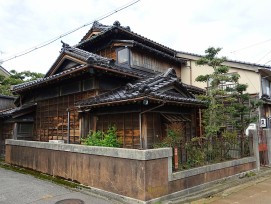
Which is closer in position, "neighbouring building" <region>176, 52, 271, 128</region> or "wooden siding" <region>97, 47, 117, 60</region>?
"wooden siding" <region>97, 47, 117, 60</region>

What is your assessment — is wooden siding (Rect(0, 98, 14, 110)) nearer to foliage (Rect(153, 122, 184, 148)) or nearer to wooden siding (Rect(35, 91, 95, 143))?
wooden siding (Rect(35, 91, 95, 143))

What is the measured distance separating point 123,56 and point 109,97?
16.9 feet

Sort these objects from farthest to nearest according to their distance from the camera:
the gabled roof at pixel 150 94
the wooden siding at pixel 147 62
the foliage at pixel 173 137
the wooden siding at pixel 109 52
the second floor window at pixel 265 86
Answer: the second floor window at pixel 265 86
the wooden siding at pixel 109 52
the wooden siding at pixel 147 62
the gabled roof at pixel 150 94
the foliage at pixel 173 137

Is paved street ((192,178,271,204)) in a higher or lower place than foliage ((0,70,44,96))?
lower

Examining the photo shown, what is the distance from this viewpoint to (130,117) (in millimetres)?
9906

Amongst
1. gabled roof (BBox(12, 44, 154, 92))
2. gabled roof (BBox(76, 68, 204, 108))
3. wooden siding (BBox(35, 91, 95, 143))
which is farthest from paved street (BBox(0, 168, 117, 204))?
gabled roof (BBox(12, 44, 154, 92))

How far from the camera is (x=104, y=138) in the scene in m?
10.1

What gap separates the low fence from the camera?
22.5ft

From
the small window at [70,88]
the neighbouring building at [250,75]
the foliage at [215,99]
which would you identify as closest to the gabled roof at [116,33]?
the neighbouring building at [250,75]

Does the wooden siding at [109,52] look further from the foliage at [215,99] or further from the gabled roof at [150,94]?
the foliage at [215,99]

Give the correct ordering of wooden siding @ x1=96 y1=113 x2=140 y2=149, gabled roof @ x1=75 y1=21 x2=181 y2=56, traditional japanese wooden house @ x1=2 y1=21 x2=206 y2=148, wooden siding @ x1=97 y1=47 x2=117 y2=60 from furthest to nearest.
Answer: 1. wooden siding @ x1=97 y1=47 x2=117 y2=60
2. gabled roof @ x1=75 y1=21 x2=181 y2=56
3. wooden siding @ x1=96 y1=113 x2=140 y2=149
4. traditional japanese wooden house @ x1=2 y1=21 x2=206 y2=148

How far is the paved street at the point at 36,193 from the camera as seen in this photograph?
748cm

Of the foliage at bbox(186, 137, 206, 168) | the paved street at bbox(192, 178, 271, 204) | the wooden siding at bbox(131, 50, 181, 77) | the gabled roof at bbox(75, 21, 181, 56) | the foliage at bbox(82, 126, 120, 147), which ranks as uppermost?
the gabled roof at bbox(75, 21, 181, 56)

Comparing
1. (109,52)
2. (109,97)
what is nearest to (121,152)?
(109,97)
